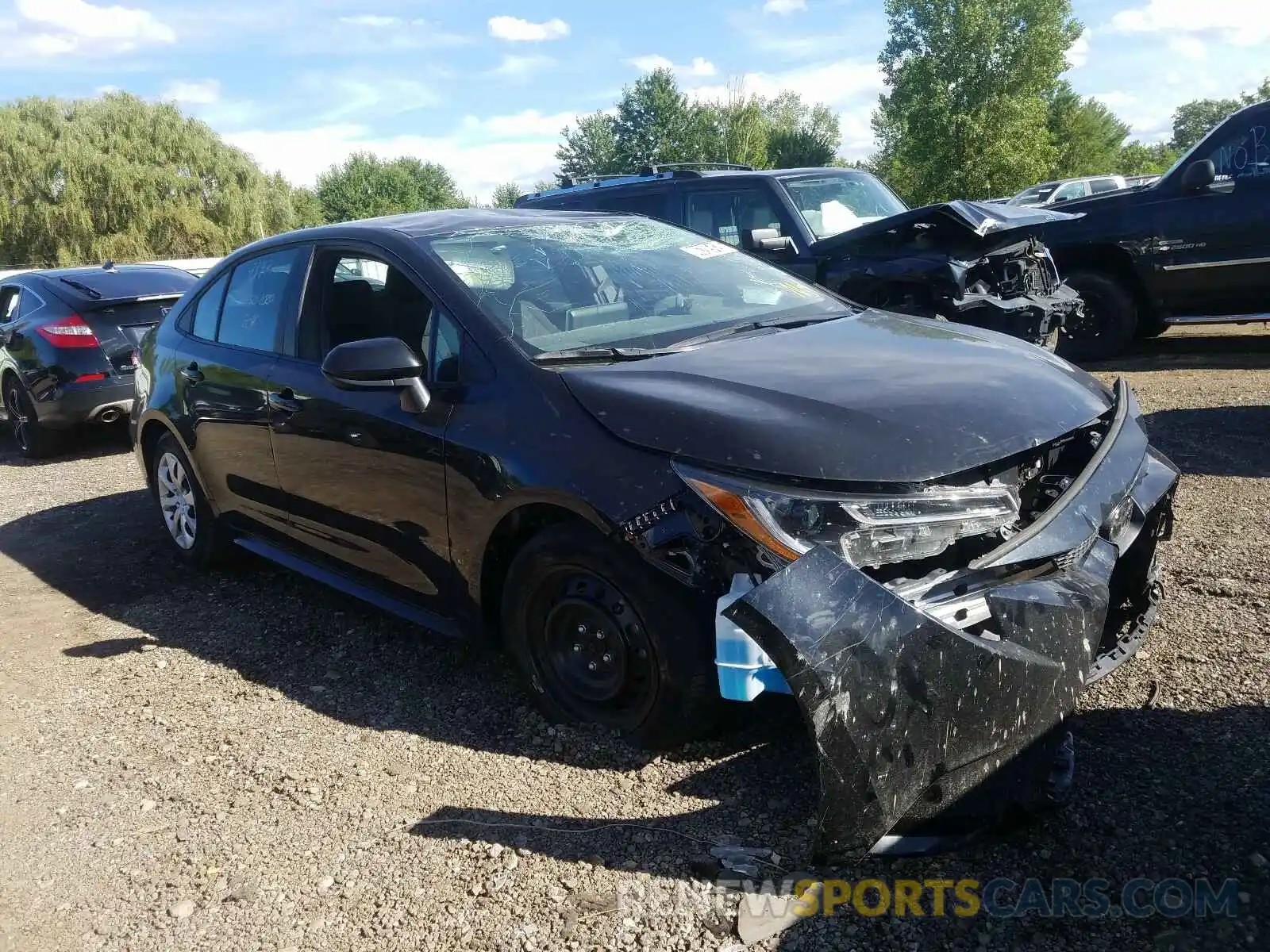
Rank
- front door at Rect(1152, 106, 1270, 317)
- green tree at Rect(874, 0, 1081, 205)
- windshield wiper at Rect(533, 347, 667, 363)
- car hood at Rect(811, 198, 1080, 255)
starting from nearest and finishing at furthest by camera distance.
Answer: windshield wiper at Rect(533, 347, 667, 363) < car hood at Rect(811, 198, 1080, 255) < front door at Rect(1152, 106, 1270, 317) < green tree at Rect(874, 0, 1081, 205)

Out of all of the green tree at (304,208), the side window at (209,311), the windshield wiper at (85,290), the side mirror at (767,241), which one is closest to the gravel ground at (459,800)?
the side window at (209,311)

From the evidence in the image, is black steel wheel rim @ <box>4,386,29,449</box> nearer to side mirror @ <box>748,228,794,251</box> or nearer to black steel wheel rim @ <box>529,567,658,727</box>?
side mirror @ <box>748,228,794,251</box>

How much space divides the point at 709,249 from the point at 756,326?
79 cm

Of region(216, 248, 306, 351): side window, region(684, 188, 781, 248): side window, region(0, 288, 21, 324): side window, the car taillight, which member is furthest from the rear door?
region(0, 288, 21, 324): side window

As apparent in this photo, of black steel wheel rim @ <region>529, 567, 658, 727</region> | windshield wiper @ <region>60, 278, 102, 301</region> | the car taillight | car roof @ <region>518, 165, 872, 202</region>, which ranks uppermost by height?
car roof @ <region>518, 165, 872, 202</region>

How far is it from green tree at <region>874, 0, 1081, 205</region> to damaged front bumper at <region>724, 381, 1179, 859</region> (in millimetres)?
38296

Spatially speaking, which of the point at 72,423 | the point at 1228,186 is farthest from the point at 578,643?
the point at 1228,186

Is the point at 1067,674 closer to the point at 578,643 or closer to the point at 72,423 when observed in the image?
the point at 578,643

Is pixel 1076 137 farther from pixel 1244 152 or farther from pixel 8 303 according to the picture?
pixel 8 303

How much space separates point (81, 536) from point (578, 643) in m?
4.62

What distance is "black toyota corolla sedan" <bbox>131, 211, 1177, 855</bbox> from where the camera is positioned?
2273mm

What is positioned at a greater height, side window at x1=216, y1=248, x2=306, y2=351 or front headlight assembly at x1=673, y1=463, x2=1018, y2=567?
side window at x1=216, y1=248, x2=306, y2=351

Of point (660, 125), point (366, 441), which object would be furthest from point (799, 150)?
point (366, 441)

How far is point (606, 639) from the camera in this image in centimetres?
302
